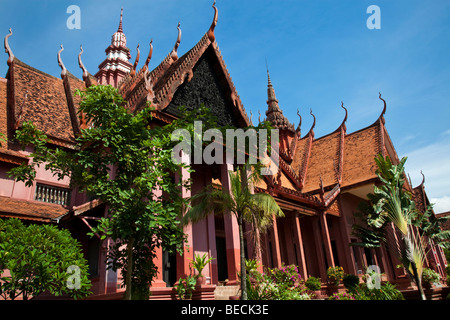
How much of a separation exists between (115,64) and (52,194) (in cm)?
1599

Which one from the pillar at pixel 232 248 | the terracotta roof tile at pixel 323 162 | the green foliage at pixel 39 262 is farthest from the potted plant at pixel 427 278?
the green foliage at pixel 39 262

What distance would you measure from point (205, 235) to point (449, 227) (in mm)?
27751

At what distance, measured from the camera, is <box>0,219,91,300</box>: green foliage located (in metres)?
5.04

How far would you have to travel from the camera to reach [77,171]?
6.17 metres

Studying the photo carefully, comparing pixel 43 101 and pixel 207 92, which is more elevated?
pixel 43 101

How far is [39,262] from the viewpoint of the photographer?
5.14 meters

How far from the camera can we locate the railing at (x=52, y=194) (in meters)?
10.7

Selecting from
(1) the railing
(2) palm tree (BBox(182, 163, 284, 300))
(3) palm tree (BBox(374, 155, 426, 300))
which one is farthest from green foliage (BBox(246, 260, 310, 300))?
(1) the railing

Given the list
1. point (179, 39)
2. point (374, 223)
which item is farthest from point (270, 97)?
point (179, 39)

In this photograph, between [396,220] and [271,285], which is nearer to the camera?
[271,285]

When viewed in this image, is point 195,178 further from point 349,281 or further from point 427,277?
point 427,277

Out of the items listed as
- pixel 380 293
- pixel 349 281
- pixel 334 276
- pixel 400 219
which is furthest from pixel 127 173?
pixel 349 281
